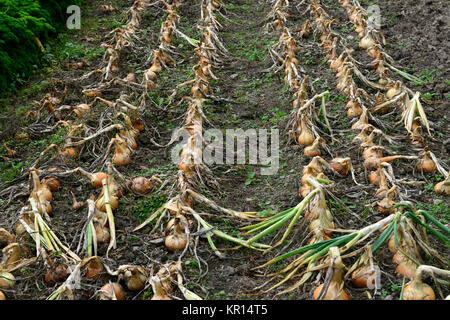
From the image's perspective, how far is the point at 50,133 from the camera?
467cm

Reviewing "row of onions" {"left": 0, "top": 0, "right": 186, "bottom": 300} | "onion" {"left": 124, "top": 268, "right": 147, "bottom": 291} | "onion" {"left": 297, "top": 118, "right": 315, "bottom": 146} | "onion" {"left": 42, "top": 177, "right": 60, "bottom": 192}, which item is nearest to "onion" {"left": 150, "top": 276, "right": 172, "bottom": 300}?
"row of onions" {"left": 0, "top": 0, "right": 186, "bottom": 300}

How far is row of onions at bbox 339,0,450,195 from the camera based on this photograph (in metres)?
3.71

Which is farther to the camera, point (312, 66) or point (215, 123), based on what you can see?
point (312, 66)

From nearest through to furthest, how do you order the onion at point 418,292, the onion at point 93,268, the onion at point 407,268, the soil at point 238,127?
the onion at point 418,292
the onion at point 407,268
the onion at point 93,268
the soil at point 238,127

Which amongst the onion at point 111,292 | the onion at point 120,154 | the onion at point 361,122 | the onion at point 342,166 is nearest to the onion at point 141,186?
the onion at point 120,154

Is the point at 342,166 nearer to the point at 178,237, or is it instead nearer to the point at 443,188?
the point at 443,188

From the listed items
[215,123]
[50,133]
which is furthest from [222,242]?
[50,133]

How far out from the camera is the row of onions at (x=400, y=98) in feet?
12.2

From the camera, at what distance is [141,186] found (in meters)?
3.68

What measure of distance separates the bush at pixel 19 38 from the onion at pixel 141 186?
2302 mm

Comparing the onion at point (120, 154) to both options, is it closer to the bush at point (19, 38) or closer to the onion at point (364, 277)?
the bush at point (19, 38)

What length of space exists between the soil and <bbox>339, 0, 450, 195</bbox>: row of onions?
0.08 meters
